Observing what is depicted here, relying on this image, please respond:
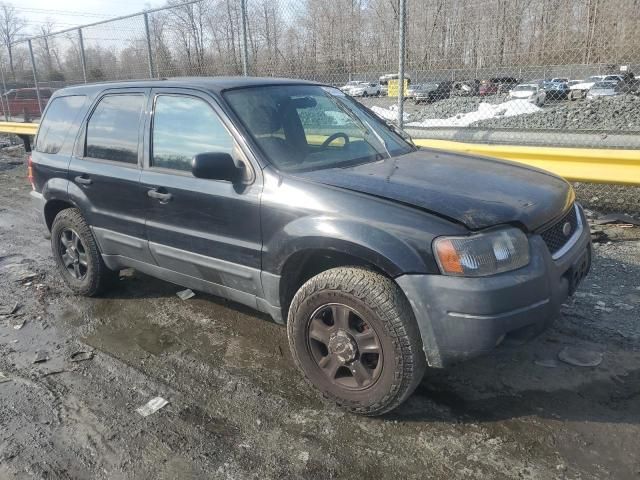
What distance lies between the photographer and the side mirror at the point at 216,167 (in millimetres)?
2928

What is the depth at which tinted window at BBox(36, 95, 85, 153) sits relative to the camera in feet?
14.3

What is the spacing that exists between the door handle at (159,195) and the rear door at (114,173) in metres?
0.13

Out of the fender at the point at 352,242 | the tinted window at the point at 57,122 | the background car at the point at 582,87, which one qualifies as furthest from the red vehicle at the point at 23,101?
the fender at the point at 352,242

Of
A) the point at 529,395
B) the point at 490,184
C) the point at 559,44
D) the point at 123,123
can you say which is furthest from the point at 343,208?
the point at 559,44

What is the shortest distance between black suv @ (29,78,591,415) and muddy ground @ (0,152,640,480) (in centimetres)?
32

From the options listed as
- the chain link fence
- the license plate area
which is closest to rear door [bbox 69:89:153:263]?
the license plate area

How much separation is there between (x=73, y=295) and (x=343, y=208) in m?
3.16

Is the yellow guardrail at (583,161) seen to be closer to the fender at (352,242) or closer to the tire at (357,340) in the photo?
the fender at (352,242)

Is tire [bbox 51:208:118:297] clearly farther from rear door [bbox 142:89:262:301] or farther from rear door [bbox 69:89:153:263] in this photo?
rear door [bbox 142:89:262:301]

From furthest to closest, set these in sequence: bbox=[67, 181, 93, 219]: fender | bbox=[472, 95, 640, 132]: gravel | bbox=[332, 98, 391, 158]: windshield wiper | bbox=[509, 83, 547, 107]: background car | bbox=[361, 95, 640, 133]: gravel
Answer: bbox=[472, 95, 640, 132]: gravel, bbox=[361, 95, 640, 133]: gravel, bbox=[509, 83, 547, 107]: background car, bbox=[67, 181, 93, 219]: fender, bbox=[332, 98, 391, 158]: windshield wiper

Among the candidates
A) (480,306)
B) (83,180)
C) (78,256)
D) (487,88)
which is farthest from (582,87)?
(78,256)

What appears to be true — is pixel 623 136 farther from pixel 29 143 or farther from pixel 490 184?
pixel 29 143

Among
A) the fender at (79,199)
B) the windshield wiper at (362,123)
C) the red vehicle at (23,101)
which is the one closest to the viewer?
the windshield wiper at (362,123)

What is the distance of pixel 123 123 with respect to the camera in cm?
387
